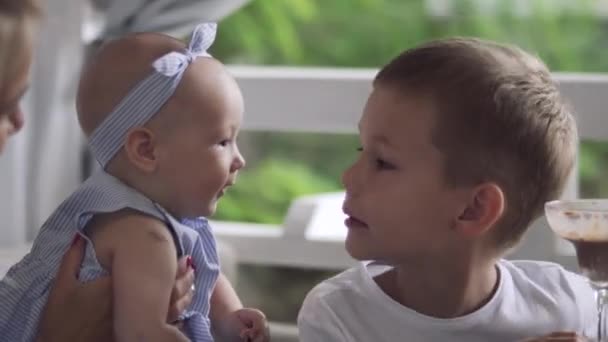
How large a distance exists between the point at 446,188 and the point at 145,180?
0.45 meters

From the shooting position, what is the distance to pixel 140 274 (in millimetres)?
1864

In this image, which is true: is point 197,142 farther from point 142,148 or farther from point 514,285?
point 514,285

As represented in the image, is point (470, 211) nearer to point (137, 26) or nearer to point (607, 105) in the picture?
point (607, 105)

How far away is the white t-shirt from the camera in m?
1.88

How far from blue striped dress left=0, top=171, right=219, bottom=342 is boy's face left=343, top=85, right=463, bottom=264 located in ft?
0.87

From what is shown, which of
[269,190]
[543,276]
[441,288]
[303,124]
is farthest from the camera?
[269,190]

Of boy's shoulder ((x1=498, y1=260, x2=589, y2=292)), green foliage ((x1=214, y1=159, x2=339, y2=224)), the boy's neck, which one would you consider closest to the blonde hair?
the boy's neck

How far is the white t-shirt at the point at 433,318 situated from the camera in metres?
1.88

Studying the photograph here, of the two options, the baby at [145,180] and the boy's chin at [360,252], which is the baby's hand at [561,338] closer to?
the boy's chin at [360,252]

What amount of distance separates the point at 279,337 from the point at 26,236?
64 cm

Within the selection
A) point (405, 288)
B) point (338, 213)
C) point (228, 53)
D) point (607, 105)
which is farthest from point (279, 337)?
point (228, 53)

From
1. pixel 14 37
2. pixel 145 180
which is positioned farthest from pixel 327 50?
pixel 14 37

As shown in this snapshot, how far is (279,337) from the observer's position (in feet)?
10.2

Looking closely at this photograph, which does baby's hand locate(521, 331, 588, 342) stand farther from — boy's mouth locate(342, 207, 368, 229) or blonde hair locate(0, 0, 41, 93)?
blonde hair locate(0, 0, 41, 93)
